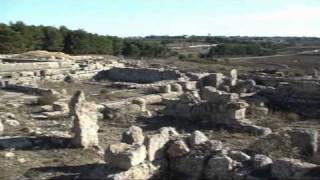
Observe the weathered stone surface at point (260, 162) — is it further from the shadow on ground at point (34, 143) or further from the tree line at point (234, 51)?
the tree line at point (234, 51)

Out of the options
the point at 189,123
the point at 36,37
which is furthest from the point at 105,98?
the point at 36,37

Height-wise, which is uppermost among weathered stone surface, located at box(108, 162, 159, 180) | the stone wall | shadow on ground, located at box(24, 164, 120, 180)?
weathered stone surface, located at box(108, 162, 159, 180)

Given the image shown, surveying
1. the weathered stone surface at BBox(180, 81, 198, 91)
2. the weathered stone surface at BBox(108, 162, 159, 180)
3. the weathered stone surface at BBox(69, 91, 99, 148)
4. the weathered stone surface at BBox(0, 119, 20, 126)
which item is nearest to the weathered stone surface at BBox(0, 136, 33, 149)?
the weathered stone surface at BBox(69, 91, 99, 148)

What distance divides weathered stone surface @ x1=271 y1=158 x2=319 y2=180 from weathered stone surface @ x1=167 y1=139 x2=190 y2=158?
7.26 ft

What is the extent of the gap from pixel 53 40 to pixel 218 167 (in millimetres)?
52671

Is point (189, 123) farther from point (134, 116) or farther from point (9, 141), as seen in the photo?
point (9, 141)

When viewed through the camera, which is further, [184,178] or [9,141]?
[9,141]

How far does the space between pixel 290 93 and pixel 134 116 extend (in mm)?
8744

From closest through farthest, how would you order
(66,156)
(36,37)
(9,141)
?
(66,156), (9,141), (36,37)

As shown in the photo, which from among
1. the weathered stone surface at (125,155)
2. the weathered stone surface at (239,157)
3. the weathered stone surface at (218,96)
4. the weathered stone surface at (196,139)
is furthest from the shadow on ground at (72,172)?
the weathered stone surface at (218,96)

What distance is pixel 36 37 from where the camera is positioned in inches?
2419

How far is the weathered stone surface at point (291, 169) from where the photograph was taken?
1071 centimetres

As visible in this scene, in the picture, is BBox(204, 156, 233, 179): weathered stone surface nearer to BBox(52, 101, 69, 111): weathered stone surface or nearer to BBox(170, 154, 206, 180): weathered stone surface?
BBox(170, 154, 206, 180): weathered stone surface

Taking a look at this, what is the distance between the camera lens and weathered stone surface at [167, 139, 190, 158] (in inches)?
489
